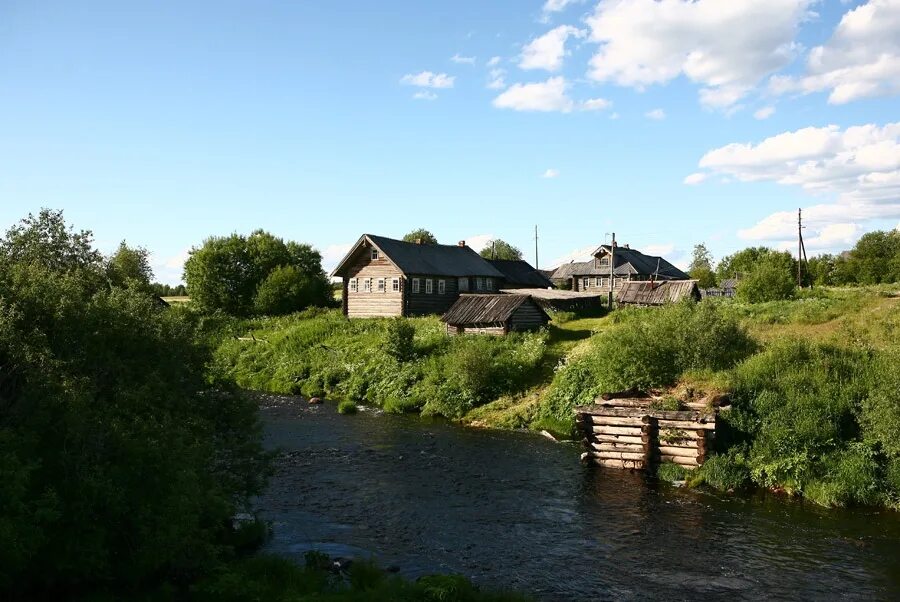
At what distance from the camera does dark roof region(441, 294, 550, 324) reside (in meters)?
41.5

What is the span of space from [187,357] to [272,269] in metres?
50.2

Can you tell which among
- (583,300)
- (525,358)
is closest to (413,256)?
(583,300)

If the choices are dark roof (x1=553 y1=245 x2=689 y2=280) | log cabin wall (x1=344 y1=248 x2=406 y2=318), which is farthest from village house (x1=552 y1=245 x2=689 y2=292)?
log cabin wall (x1=344 y1=248 x2=406 y2=318)

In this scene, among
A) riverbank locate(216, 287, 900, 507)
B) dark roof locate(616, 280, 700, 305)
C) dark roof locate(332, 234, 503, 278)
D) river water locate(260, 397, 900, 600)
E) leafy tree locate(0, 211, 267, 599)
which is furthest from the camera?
dark roof locate(616, 280, 700, 305)

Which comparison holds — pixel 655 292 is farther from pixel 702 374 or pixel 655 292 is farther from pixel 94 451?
pixel 94 451

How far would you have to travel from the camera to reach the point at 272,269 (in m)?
64.4

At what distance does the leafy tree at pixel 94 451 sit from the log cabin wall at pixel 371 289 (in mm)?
38172

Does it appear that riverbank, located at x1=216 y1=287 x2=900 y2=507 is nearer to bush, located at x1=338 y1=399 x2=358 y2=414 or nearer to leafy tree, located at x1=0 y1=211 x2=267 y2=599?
bush, located at x1=338 y1=399 x2=358 y2=414

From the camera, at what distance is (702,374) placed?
25500mm

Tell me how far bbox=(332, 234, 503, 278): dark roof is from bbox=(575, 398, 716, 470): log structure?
3066 cm

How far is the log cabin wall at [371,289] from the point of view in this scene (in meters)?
53.2

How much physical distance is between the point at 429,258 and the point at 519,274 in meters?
15.2

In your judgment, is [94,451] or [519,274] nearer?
[94,451]

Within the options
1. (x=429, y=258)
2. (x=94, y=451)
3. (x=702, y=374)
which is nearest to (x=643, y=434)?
(x=702, y=374)
